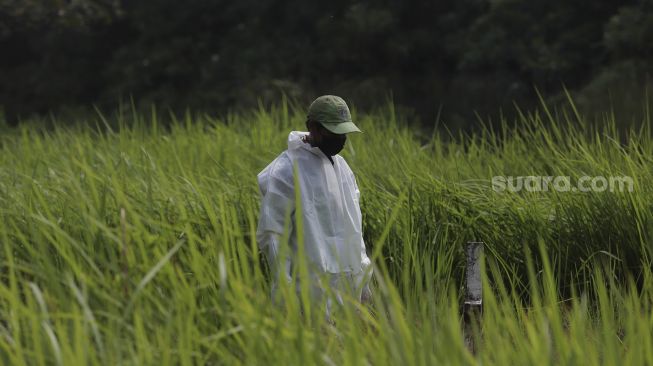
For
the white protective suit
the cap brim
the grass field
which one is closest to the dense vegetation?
the grass field

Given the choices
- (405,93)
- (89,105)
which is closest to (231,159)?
→ (405,93)

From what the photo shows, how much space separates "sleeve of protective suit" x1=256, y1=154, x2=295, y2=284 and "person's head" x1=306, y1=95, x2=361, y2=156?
14 centimetres

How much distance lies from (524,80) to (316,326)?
10.0 metres

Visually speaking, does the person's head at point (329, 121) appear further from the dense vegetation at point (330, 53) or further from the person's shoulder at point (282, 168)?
the dense vegetation at point (330, 53)

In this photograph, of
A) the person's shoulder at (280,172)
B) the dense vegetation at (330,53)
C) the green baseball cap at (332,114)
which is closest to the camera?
the green baseball cap at (332,114)

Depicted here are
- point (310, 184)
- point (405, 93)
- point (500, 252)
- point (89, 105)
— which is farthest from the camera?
point (89, 105)

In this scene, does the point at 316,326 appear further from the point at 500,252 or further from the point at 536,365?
the point at 500,252

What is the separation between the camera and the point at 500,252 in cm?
434

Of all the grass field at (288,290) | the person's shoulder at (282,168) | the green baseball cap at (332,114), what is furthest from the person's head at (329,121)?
the grass field at (288,290)

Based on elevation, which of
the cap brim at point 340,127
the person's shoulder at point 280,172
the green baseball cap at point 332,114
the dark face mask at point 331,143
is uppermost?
the green baseball cap at point 332,114

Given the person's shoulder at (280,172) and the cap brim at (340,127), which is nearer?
the cap brim at (340,127)

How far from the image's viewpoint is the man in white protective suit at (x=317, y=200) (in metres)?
3.19

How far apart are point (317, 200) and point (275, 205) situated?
16 centimetres

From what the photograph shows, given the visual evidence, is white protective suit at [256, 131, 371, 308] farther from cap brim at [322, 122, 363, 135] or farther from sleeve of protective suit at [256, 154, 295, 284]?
cap brim at [322, 122, 363, 135]
